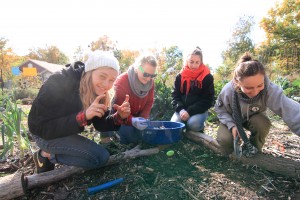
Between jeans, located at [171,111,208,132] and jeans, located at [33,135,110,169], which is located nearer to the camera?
jeans, located at [33,135,110,169]

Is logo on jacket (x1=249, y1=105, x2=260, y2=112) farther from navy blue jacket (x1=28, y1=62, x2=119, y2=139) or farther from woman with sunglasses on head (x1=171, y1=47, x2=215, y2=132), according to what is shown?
navy blue jacket (x1=28, y1=62, x2=119, y2=139)

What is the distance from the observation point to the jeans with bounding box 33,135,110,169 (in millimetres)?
1868

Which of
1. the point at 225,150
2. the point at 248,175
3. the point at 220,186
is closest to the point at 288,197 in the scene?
the point at 248,175

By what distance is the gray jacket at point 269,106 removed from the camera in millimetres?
1776

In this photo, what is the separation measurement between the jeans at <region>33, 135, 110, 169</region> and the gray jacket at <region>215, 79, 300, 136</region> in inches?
48.3

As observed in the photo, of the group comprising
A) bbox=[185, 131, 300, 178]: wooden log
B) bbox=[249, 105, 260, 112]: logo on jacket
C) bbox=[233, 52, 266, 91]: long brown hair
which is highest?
bbox=[233, 52, 266, 91]: long brown hair

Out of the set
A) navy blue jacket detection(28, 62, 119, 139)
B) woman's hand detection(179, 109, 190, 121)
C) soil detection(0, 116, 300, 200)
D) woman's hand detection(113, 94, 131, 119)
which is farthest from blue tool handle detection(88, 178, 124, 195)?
woman's hand detection(179, 109, 190, 121)

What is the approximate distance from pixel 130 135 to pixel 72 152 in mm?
733

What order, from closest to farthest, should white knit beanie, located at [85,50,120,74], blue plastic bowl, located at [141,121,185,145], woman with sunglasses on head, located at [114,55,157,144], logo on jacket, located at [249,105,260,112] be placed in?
white knit beanie, located at [85,50,120,74] < logo on jacket, located at [249,105,260,112] < blue plastic bowl, located at [141,121,185,145] < woman with sunglasses on head, located at [114,55,157,144]

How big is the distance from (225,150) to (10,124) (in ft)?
6.65

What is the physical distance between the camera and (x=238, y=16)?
1964 cm

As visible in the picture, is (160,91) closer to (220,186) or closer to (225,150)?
(225,150)

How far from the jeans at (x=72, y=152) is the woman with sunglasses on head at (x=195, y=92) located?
4.03ft

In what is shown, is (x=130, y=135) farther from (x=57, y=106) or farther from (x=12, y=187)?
(x=12, y=187)
